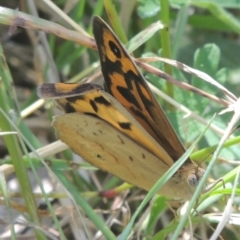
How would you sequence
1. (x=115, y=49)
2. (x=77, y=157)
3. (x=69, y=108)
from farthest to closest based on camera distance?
(x=77, y=157)
(x=69, y=108)
(x=115, y=49)

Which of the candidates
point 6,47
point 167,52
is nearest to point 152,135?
point 167,52

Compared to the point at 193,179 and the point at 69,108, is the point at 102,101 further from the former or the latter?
the point at 193,179

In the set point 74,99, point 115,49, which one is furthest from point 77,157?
point 115,49

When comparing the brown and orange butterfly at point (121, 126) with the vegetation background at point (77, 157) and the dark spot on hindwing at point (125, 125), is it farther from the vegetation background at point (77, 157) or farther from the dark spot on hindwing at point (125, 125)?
the vegetation background at point (77, 157)

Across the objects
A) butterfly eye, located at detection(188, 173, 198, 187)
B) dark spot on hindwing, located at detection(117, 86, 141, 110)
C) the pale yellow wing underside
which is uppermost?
dark spot on hindwing, located at detection(117, 86, 141, 110)

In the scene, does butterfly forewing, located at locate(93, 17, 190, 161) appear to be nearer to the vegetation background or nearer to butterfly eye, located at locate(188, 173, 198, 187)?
butterfly eye, located at locate(188, 173, 198, 187)

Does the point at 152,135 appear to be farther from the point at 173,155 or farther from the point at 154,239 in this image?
the point at 154,239

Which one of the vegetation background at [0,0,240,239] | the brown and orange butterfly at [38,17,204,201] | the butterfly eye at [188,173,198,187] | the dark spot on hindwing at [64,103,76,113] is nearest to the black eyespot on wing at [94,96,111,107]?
the brown and orange butterfly at [38,17,204,201]

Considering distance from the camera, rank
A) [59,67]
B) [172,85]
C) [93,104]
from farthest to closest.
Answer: [59,67] → [172,85] → [93,104]
